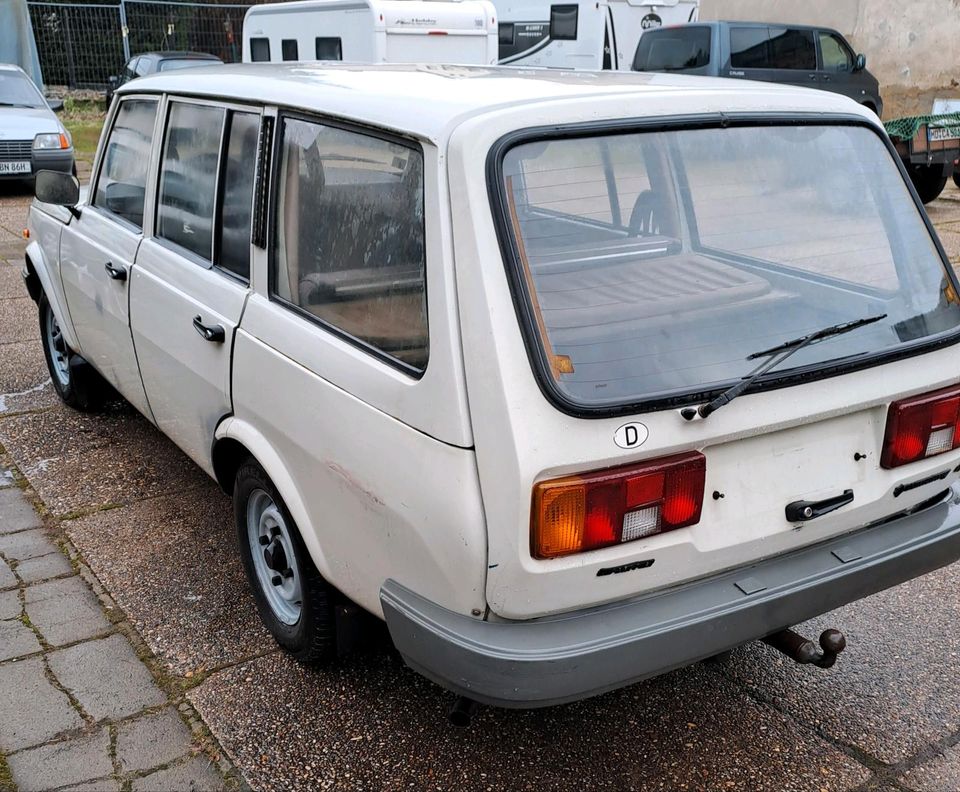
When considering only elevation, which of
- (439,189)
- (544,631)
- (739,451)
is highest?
(439,189)

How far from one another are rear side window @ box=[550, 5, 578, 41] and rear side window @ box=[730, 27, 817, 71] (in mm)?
3821

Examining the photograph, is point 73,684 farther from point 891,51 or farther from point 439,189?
point 891,51

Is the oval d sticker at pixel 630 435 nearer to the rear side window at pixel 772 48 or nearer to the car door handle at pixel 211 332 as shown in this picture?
the car door handle at pixel 211 332

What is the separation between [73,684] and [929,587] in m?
3.05

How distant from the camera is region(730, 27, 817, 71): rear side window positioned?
14.3m

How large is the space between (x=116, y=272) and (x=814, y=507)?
2731mm

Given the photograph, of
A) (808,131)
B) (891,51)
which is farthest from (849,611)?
(891,51)

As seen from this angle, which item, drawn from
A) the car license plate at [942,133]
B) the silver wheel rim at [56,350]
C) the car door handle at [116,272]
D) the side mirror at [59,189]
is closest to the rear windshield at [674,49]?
the car license plate at [942,133]

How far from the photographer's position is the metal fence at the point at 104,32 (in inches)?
902

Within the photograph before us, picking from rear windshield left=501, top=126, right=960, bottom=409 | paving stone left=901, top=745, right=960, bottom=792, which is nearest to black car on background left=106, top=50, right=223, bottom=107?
rear windshield left=501, top=126, right=960, bottom=409

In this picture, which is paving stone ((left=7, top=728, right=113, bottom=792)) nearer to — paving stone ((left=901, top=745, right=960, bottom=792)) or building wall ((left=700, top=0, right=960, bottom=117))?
paving stone ((left=901, top=745, right=960, bottom=792))

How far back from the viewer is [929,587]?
3.79 metres

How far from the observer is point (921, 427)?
8.90ft

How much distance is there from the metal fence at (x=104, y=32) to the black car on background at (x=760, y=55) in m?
13.4
